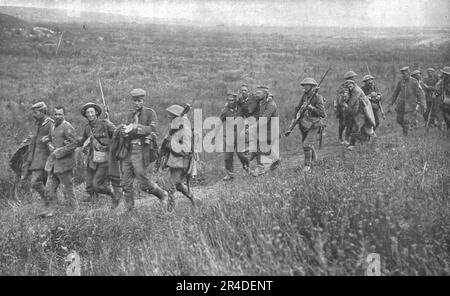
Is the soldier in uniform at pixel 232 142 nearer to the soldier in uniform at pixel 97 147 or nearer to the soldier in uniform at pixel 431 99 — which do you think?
the soldier in uniform at pixel 97 147

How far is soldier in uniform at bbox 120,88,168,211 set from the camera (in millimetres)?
7316

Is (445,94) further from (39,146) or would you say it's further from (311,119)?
(39,146)

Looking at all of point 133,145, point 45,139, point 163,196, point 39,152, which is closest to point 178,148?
point 133,145

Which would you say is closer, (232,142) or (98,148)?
(98,148)

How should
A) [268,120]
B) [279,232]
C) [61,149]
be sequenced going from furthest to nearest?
[268,120]
[61,149]
[279,232]

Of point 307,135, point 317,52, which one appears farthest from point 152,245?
point 317,52

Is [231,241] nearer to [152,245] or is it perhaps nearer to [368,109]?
[152,245]

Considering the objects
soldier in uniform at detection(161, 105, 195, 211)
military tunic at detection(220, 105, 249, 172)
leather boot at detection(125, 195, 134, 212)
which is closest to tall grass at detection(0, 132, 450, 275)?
leather boot at detection(125, 195, 134, 212)

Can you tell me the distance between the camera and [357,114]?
9.80 metres

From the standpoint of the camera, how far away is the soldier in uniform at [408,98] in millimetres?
11320

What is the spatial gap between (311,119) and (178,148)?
10.1 ft

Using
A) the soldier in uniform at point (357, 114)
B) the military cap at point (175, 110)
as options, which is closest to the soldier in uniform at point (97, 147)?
the military cap at point (175, 110)

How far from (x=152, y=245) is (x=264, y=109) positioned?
4970 mm
